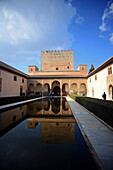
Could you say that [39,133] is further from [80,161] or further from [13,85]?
[13,85]

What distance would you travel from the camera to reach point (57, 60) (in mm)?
31062

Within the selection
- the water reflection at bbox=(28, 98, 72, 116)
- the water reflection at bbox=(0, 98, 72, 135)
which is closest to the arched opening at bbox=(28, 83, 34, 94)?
the water reflection at bbox=(28, 98, 72, 116)

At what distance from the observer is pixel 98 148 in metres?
2.03

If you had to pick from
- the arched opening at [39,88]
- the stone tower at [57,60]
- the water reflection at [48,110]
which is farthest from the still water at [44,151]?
the stone tower at [57,60]

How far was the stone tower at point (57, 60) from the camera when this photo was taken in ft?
100

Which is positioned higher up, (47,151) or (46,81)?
(46,81)

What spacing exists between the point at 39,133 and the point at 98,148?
1867 millimetres

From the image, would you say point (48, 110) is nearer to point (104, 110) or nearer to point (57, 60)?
point (104, 110)

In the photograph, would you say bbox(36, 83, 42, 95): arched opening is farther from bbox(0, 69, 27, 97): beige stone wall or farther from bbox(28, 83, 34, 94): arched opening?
bbox(0, 69, 27, 97): beige stone wall

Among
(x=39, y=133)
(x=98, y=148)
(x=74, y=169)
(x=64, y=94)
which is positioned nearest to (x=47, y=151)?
(x=74, y=169)

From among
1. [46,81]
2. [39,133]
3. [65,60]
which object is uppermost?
[65,60]

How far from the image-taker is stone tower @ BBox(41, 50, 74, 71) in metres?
30.6

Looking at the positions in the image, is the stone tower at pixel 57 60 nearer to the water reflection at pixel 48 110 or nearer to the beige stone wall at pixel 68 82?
the beige stone wall at pixel 68 82

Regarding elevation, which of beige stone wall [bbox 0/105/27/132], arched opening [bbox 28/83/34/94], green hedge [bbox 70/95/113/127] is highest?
arched opening [bbox 28/83/34/94]
